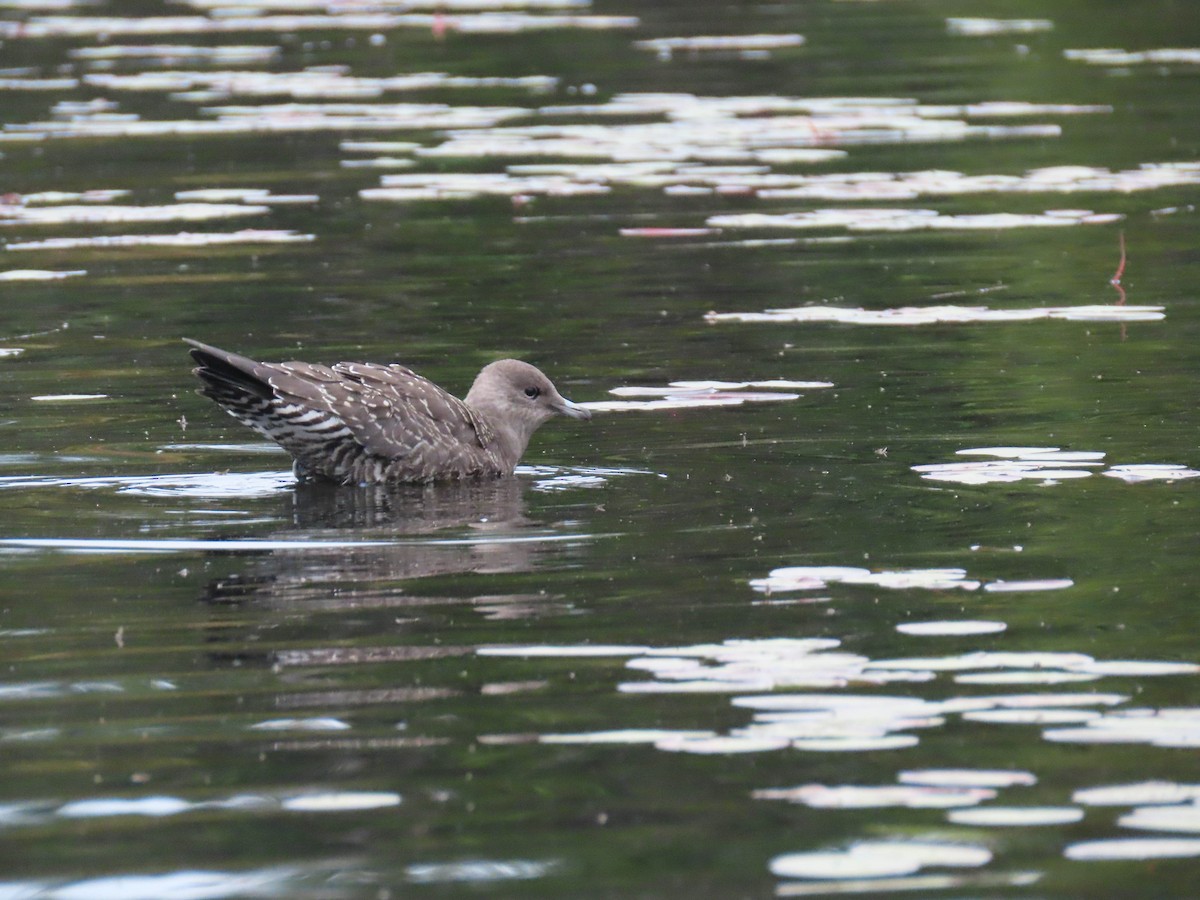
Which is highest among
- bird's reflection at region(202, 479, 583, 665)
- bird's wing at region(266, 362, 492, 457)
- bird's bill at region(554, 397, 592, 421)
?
bird's wing at region(266, 362, 492, 457)

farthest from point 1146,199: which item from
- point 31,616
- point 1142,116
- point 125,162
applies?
point 31,616

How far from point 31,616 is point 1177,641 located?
3.82 m

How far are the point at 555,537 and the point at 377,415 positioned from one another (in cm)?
187

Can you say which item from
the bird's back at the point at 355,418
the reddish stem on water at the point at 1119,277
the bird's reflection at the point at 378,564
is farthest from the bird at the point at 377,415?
the reddish stem on water at the point at 1119,277

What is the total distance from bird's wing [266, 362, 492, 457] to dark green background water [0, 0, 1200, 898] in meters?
0.30

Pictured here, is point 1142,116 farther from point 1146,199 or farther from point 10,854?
point 10,854

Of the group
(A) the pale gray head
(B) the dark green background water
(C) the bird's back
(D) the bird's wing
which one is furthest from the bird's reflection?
(A) the pale gray head

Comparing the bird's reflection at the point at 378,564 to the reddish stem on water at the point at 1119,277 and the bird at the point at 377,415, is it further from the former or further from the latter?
the reddish stem on water at the point at 1119,277

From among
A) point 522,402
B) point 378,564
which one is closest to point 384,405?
point 522,402

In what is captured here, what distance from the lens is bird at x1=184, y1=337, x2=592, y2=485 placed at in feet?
34.7

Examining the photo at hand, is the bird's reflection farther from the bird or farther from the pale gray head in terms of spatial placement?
the pale gray head

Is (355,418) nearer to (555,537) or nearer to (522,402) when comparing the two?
(522,402)

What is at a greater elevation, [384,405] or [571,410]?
[384,405]

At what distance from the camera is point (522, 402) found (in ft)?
38.5
